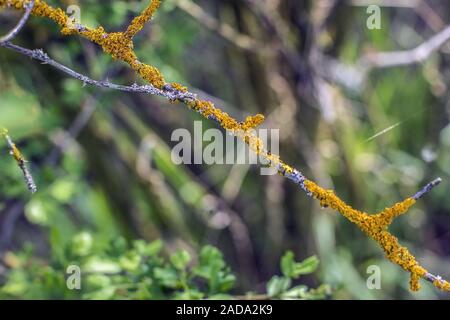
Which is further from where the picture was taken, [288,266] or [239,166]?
[239,166]

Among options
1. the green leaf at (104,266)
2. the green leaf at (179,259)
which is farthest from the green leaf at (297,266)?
the green leaf at (104,266)

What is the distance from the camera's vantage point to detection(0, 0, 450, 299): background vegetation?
161 cm

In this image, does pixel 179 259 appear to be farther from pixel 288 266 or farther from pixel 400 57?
pixel 400 57

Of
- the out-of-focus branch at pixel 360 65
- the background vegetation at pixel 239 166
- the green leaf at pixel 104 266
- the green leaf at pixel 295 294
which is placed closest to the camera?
the green leaf at pixel 295 294

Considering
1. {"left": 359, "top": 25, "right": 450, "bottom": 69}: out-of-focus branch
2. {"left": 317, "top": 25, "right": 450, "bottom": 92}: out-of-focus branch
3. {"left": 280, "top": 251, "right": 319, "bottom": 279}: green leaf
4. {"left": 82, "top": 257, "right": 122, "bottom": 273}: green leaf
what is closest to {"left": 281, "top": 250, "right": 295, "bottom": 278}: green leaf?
{"left": 280, "top": 251, "right": 319, "bottom": 279}: green leaf

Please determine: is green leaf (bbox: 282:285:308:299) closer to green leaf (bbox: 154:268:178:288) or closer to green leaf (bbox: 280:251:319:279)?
green leaf (bbox: 280:251:319:279)

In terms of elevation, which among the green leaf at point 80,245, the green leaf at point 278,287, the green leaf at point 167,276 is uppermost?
the green leaf at point 80,245

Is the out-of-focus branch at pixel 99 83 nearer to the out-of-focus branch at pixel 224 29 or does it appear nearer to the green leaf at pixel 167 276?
the green leaf at pixel 167 276

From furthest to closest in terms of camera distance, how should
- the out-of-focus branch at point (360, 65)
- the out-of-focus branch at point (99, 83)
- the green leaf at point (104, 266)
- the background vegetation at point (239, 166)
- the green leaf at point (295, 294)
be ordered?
the out-of-focus branch at point (360, 65) → the background vegetation at point (239, 166) → the green leaf at point (104, 266) → the green leaf at point (295, 294) → the out-of-focus branch at point (99, 83)

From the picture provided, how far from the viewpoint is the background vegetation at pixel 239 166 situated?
1608 millimetres

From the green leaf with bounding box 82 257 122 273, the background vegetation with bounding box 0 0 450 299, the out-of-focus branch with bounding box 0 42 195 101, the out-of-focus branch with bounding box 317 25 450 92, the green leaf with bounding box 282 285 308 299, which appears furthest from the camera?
the out-of-focus branch with bounding box 317 25 450 92

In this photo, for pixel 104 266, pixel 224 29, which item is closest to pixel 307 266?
pixel 104 266

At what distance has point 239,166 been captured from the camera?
83.2 inches

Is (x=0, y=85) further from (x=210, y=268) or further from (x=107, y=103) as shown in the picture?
(x=210, y=268)
